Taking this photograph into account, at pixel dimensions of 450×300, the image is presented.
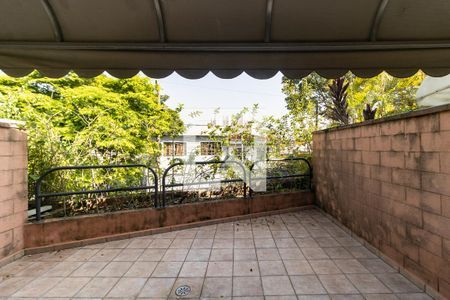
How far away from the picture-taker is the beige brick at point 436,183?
2.17 meters

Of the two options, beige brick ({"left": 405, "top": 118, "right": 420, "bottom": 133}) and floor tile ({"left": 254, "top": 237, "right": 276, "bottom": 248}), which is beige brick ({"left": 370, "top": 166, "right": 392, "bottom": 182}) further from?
floor tile ({"left": 254, "top": 237, "right": 276, "bottom": 248})

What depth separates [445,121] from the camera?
7.15 feet

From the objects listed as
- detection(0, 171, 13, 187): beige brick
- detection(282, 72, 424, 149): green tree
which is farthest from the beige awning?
detection(282, 72, 424, 149): green tree

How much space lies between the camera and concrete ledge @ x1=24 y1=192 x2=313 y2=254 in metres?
3.49

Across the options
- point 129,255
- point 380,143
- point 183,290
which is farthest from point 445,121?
point 129,255

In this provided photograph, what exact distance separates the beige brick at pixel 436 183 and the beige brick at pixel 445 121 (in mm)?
438

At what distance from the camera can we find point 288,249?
349 cm

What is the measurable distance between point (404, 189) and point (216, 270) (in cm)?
243

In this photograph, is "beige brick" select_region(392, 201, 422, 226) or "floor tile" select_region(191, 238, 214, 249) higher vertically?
"beige brick" select_region(392, 201, 422, 226)

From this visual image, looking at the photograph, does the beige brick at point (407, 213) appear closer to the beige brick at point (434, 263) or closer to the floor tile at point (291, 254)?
the beige brick at point (434, 263)

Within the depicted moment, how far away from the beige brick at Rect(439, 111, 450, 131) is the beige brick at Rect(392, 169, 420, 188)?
562 mm

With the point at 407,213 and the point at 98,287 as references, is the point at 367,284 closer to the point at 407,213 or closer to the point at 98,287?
the point at 407,213

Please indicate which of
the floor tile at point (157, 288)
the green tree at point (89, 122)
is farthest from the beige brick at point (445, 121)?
the green tree at point (89, 122)

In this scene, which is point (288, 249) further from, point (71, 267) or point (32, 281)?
point (32, 281)
